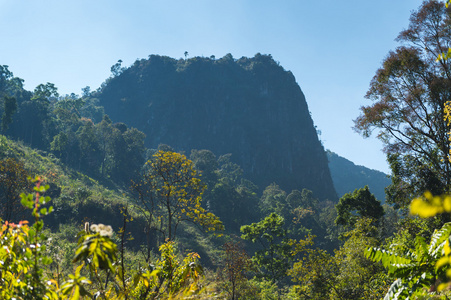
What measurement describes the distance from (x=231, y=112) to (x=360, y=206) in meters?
88.1

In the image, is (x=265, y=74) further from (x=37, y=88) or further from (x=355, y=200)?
(x=355, y=200)

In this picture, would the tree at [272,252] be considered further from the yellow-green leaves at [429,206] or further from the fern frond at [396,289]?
the yellow-green leaves at [429,206]

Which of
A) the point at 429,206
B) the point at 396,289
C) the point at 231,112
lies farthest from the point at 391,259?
the point at 231,112

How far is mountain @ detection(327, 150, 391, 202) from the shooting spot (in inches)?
4990

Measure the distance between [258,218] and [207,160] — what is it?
13929mm

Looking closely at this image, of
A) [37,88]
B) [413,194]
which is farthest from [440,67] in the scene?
[37,88]

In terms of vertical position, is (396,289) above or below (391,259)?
below

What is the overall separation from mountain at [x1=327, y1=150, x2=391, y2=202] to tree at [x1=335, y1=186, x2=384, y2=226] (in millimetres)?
104366

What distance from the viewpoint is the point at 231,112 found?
108 metres

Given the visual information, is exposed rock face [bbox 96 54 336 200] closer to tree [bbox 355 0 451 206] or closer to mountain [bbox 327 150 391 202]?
mountain [bbox 327 150 391 202]

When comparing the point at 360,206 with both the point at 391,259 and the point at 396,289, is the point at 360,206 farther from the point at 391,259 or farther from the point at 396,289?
the point at 396,289

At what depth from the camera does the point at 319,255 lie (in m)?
12.6

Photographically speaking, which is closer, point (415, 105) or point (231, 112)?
point (415, 105)

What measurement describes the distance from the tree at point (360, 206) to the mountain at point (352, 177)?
10437 centimetres
